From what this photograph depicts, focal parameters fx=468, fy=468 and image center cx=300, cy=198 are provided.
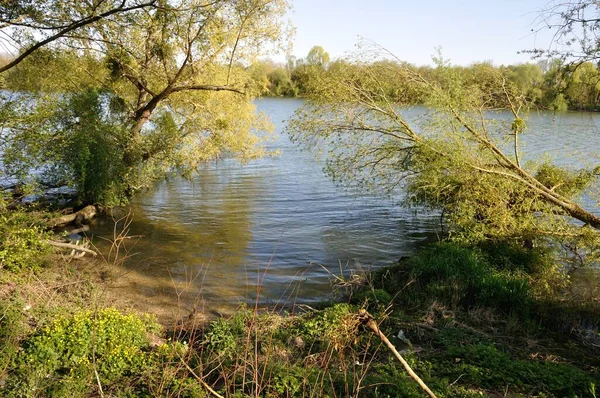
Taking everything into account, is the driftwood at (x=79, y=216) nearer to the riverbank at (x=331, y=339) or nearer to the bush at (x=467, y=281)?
the riverbank at (x=331, y=339)

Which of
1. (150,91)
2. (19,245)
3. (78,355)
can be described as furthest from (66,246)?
(150,91)

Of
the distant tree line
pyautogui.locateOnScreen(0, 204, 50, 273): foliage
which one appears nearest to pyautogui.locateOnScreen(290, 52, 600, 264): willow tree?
the distant tree line

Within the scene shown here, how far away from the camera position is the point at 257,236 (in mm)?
16062

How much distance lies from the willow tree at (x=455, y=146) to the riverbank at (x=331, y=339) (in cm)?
101

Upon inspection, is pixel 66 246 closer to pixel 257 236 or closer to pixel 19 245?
pixel 19 245

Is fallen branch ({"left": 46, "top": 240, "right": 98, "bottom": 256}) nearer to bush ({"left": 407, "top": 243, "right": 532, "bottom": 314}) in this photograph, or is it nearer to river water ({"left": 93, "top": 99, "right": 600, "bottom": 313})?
river water ({"left": 93, "top": 99, "right": 600, "bottom": 313})

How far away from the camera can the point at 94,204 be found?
17.0 metres

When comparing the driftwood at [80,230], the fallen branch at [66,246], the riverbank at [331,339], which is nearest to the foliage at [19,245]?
the fallen branch at [66,246]

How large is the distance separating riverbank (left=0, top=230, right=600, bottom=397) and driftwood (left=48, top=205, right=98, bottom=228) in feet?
14.5

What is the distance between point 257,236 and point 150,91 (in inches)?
279

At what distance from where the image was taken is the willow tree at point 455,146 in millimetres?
11789

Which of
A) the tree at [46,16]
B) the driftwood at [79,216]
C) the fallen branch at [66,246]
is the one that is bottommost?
the driftwood at [79,216]

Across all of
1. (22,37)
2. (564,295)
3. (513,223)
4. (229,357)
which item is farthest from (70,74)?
(564,295)

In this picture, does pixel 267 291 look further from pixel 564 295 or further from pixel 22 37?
pixel 22 37
